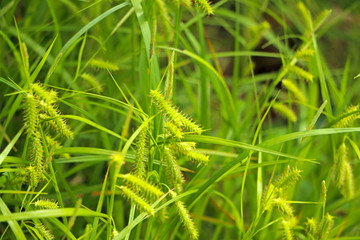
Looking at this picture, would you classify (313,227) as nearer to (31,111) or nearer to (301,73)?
(301,73)

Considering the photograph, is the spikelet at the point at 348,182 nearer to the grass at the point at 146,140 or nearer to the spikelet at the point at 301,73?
the grass at the point at 146,140

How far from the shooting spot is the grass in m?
1.35

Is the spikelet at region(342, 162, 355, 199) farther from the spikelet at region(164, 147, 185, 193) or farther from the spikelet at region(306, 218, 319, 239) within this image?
the spikelet at region(164, 147, 185, 193)

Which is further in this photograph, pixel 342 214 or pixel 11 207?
pixel 342 214

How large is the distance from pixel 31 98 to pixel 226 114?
1.29 meters

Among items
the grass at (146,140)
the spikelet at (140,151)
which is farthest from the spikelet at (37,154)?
the spikelet at (140,151)

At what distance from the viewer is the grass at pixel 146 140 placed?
1351 millimetres

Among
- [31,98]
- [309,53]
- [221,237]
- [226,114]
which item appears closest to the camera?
[31,98]

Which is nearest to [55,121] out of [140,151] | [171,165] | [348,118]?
[140,151]

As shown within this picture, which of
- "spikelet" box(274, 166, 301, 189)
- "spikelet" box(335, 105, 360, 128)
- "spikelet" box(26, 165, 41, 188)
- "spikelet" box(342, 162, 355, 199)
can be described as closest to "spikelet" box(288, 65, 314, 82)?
"spikelet" box(335, 105, 360, 128)

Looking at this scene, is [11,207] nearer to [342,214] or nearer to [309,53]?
[309,53]

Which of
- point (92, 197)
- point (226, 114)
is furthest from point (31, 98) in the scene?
point (226, 114)

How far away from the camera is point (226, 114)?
2320mm

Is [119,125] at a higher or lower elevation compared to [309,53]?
lower
